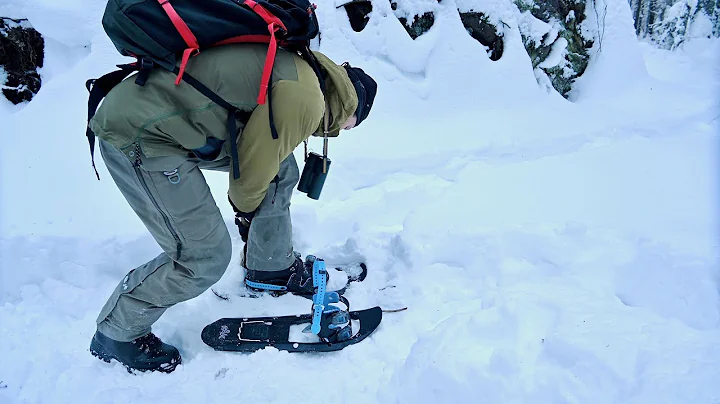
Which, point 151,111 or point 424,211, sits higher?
point 151,111

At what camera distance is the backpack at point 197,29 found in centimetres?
162

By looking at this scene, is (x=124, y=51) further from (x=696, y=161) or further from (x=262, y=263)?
(x=696, y=161)

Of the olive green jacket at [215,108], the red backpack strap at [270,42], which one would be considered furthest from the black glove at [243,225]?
the red backpack strap at [270,42]

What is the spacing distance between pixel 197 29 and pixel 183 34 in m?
0.05

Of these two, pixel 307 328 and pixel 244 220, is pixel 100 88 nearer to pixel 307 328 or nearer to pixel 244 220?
pixel 244 220

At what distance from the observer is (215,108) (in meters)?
1.82

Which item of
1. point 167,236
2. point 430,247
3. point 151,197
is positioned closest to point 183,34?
point 151,197

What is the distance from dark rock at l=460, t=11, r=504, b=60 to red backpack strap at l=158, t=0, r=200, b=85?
5398mm

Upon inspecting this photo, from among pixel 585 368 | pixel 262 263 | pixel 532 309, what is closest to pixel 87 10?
pixel 262 263

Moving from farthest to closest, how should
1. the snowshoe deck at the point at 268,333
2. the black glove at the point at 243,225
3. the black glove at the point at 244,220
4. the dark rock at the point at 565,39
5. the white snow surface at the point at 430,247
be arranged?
the dark rock at the point at 565,39 < the black glove at the point at 243,225 < the black glove at the point at 244,220 < the snowshoe deck at the point at 268,333 < the white snow surface at the point at 430,247

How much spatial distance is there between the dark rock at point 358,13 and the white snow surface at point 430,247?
16 centimetres

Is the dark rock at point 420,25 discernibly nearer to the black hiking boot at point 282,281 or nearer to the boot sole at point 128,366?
the black hiking boot at point 282,281

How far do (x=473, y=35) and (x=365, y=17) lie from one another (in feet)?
5.27

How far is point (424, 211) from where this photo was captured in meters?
3.65
